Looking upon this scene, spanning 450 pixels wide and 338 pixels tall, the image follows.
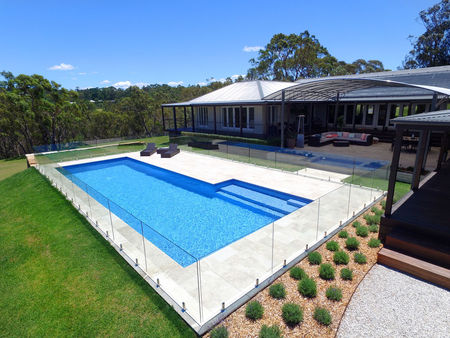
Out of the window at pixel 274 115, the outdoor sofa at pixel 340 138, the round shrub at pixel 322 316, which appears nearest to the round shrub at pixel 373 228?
the round shrub at pixel 322 316

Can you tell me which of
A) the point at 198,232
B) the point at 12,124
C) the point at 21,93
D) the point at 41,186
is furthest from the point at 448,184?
the point at 12,124

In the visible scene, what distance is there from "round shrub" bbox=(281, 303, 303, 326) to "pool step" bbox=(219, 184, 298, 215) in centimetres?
497

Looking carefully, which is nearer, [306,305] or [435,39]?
[306,305]

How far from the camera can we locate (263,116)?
2189 centimetres

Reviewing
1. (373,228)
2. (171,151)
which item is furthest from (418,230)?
(171,151)

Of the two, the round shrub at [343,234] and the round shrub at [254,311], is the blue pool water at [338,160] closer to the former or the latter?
the round shrub at [343,234]

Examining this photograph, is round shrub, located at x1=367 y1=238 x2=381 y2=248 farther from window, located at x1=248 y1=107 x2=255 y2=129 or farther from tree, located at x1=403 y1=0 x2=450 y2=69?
tree, located at x1=403 y1=0 x2=450 y2=69

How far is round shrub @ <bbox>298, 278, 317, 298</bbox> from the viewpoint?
481 centimetres

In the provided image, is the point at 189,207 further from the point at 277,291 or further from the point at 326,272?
the point at 326,272

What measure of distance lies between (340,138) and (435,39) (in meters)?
34.4

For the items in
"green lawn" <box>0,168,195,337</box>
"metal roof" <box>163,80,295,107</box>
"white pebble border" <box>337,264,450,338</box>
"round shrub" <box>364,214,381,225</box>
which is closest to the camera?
"white pebble border" <box>337,264,450,338</box>

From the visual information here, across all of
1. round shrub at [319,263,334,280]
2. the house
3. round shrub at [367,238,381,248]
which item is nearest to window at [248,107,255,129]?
the house

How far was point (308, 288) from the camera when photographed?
4.86 m

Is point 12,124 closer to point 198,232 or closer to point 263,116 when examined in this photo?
point 263,116
